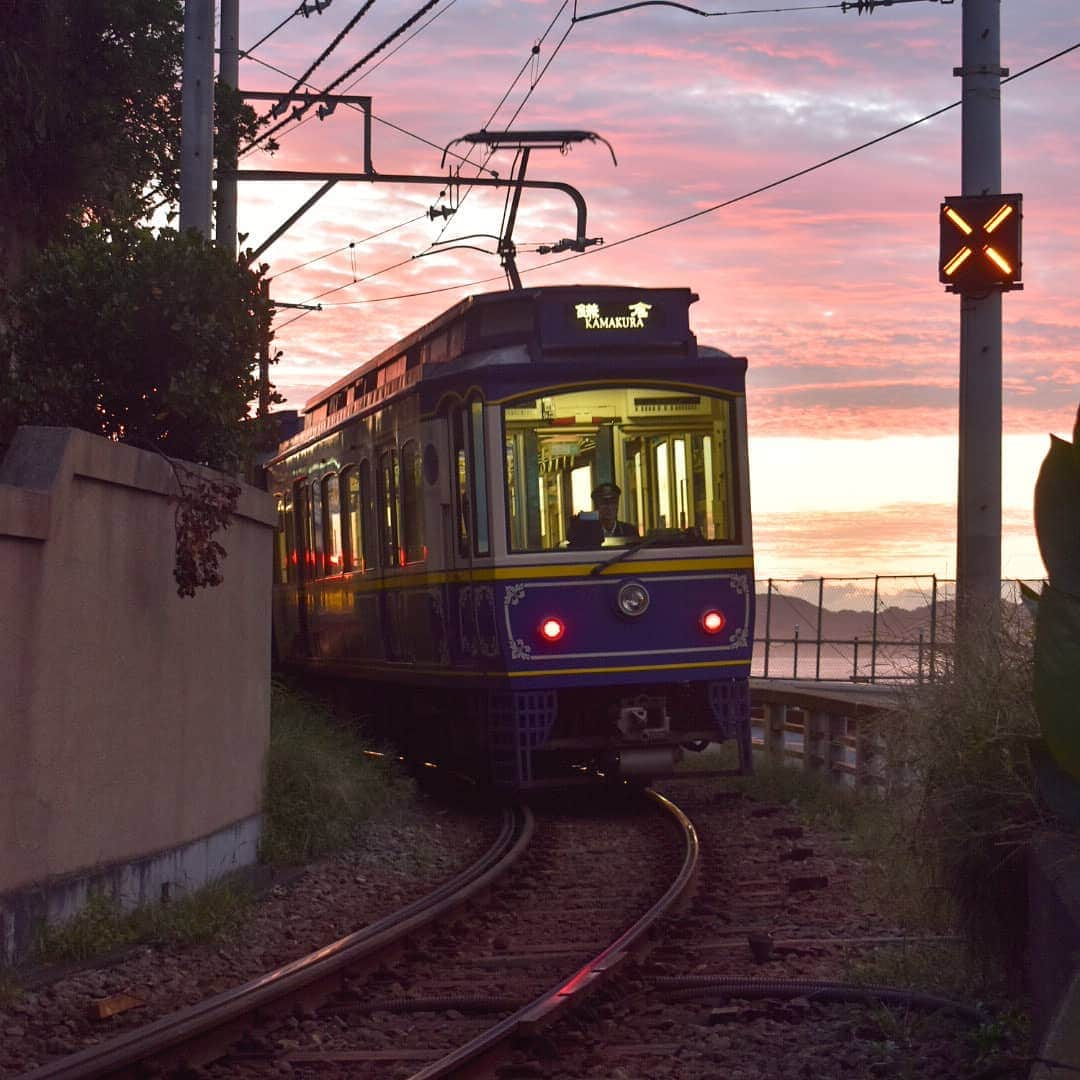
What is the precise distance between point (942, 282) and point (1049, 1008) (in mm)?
6427

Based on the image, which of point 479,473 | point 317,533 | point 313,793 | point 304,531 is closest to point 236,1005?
point 313,793

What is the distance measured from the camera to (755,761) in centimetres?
1767

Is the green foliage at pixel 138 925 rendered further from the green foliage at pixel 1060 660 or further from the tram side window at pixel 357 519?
the tram side window at pixel 357 519

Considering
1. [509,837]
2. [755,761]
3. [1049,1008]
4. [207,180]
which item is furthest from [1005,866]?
[755,761]

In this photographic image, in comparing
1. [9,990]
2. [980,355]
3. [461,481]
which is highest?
[980,355]

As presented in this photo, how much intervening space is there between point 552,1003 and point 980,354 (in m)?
5.82

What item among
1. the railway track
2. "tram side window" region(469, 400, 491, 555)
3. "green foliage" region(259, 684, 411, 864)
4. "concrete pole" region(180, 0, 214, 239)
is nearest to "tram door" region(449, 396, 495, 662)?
"tram side window" region(469, 400, 491, 555)

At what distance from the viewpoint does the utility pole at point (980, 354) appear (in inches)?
438

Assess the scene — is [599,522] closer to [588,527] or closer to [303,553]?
[588,527]

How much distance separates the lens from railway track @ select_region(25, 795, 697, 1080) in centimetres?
665

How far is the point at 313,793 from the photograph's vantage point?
12961mm

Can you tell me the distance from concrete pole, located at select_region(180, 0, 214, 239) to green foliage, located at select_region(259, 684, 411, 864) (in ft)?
13.2

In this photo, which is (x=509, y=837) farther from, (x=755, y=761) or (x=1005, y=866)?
(x=1005, y=866)

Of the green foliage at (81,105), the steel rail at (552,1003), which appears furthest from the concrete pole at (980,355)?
the green foliage at (81,105)
